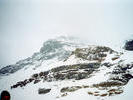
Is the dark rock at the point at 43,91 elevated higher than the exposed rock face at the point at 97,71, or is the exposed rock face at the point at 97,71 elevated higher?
the exposed rock face at the point at 97,71

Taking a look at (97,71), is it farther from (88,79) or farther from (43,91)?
(43,91)

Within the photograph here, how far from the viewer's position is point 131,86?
43906mm

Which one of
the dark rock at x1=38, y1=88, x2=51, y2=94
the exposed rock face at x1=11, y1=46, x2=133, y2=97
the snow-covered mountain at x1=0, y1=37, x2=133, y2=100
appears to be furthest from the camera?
the dark rock at x1=38, y1=88, x2=51, y2=94

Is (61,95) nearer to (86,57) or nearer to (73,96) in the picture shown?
(73,96)

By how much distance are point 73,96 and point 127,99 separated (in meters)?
15.0

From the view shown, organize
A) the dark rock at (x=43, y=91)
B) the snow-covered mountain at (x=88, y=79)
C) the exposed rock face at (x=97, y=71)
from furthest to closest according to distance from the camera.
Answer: the dark rock at (x=43, y=91)
the exposed rock face at (x=97, y=71)
the snow-covered mountain at (x=88, y=79)

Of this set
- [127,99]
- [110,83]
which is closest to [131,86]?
[127,99]

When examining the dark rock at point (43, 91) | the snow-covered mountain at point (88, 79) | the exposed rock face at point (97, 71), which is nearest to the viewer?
the snow-covered mountain at point (88, 79)

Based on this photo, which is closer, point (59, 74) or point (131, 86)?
point (131, 86)

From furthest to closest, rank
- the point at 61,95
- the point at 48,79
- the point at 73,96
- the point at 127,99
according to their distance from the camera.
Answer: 1. the point at 48,79
2. the point at 61,95
3. the point at 73,96
4. the point at 127,99

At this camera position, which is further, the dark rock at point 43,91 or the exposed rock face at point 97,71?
the dark rock at point 43,91

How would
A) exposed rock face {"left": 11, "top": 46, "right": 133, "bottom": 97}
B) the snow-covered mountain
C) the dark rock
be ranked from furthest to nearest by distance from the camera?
the dark rock, exposed rock face {"left": 11, "top": 46, "right": 133, "bottom": 97}, the snow-covered mountain

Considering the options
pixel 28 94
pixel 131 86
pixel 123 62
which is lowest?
pixel 28 94

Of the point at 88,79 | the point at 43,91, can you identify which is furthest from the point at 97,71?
the point at 43,91
